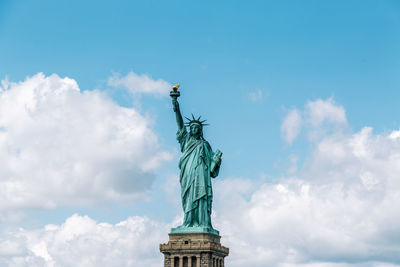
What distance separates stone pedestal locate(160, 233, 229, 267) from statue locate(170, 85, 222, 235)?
0.64 m

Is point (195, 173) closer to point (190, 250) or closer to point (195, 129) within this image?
point (195, 129)

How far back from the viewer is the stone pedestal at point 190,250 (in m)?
97.3

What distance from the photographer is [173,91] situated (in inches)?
4003

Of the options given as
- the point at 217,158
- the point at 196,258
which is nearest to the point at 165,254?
the point at 196,258

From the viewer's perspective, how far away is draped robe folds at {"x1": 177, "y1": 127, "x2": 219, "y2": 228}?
99.8 m

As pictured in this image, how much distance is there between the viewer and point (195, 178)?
10069 centimetres

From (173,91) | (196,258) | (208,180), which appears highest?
(173,91)

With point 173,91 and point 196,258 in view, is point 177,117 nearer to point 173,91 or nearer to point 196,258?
point 173,91

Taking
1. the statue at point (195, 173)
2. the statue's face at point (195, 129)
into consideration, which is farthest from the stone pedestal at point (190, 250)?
the statue's face at point (195, 129)

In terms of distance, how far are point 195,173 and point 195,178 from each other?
52cm

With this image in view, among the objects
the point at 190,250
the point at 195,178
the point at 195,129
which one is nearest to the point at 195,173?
the point at 195,178

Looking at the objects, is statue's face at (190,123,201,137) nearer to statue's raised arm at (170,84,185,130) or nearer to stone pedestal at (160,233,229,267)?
statue's raised arm at (170,84,185,130)

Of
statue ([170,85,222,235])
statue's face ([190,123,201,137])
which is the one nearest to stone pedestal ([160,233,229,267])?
statue ([170,85,222,235])

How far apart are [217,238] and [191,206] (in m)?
4.18
